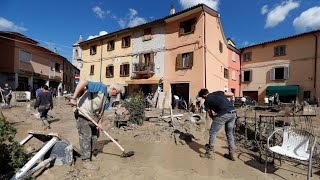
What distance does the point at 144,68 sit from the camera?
22.0 metres

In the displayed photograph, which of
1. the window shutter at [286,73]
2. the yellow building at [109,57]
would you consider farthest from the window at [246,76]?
the yellow building at [109,57]

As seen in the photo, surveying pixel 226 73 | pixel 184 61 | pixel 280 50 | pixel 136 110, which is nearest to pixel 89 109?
pixel 136 110

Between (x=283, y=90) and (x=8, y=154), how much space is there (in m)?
25.5

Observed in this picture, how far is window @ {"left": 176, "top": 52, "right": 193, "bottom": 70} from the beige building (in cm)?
1149

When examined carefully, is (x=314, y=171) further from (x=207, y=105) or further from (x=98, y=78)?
(x=98, y=78)

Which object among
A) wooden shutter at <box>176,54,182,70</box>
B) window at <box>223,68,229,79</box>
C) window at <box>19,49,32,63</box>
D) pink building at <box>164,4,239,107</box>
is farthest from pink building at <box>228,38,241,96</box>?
window at <box>19,49,32,63</box>

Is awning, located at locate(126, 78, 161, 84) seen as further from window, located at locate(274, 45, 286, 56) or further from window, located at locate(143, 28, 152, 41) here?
window, located at locate(274, 45, 286, 56)

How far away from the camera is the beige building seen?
76.1 feet

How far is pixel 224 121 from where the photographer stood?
5812mm

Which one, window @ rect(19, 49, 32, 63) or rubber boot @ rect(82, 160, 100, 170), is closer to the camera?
rubber boot @ rect(82, 160, 100, 170)

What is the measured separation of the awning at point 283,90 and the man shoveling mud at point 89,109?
2322cm

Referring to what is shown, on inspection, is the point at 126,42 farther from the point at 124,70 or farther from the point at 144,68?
the point at 144,68

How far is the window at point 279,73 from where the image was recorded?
25.1 metres

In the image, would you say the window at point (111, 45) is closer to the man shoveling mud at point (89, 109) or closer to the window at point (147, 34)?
the window at point (147, 34)
